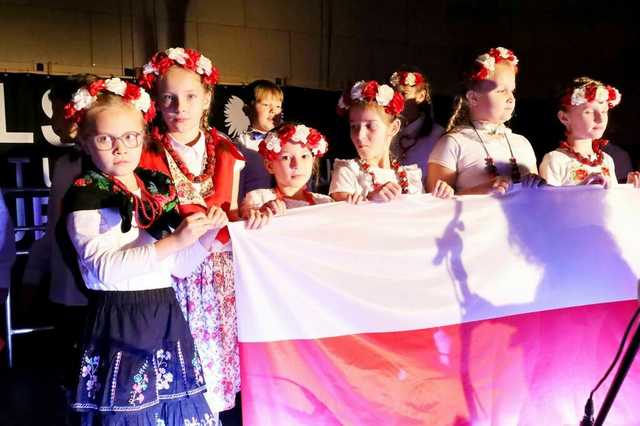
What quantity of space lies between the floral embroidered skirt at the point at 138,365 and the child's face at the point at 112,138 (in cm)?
36

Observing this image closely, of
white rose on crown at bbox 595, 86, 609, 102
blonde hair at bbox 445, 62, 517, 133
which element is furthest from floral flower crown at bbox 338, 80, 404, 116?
white rose on crown at bbox 595, 86, 609, 102

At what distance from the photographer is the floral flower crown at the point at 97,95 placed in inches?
67.1

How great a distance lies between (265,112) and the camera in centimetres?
353

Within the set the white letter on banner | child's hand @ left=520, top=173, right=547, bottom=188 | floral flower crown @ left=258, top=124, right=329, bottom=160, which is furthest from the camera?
the white letter on banner

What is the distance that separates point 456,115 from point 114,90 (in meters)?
1.56

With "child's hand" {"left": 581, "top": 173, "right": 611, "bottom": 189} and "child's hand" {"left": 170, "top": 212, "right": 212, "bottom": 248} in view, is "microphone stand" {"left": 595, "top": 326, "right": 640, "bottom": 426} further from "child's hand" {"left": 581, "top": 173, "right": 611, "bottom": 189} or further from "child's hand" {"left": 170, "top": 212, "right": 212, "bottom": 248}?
"child's hand" {"left": 170, "top": 212, "right": 212, "bottom": 248}

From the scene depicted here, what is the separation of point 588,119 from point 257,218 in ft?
5.08

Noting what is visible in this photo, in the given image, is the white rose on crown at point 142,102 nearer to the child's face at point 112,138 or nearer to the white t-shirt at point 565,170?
the child's face at point 112,138

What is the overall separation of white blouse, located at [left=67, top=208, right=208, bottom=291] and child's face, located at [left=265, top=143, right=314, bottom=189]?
0.67 m

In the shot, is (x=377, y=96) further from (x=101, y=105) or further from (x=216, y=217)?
(x=101, y=105)

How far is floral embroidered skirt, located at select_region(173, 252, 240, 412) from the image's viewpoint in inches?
84.8

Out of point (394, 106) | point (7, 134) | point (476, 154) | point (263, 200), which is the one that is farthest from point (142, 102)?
point (7, 134)

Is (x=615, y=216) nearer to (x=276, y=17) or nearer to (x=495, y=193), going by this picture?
(x=495, y=193)

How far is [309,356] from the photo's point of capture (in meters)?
2.08
